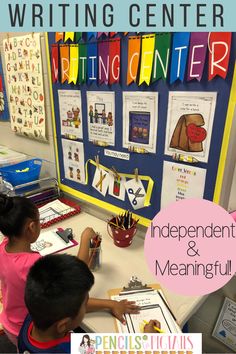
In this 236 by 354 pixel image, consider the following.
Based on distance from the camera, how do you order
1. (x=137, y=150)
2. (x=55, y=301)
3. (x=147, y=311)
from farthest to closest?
(x=137, y=150) < (x=147, y=311) < (x=55, y=301)

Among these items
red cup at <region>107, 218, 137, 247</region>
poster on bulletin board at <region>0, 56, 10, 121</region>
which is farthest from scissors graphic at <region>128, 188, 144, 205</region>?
poster on bulletin board at <region>0, 56, 10, 121</region>

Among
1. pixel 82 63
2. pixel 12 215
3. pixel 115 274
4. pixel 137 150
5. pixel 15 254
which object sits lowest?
pixel 115 274

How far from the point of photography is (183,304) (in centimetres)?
90

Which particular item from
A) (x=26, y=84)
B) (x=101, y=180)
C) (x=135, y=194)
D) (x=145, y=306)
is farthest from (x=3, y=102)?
(x=145, y=306)

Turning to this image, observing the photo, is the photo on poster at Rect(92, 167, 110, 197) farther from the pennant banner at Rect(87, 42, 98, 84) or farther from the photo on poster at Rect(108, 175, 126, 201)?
the pennant banner at Rect(87, 42, 98, 84)

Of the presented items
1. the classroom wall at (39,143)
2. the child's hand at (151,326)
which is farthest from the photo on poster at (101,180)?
the child's hand at (151,326)

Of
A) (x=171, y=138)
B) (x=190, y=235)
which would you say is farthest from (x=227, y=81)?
(x=190, y=235)

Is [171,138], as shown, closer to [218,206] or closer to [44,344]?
[218,206]

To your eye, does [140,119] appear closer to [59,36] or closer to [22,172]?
[59,36]

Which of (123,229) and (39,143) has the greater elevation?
(39,143)

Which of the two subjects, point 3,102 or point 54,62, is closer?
point 54,62

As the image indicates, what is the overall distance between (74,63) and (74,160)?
1.61 feet

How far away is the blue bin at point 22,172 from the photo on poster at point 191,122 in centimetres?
88

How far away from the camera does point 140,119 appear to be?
45.0 inches
